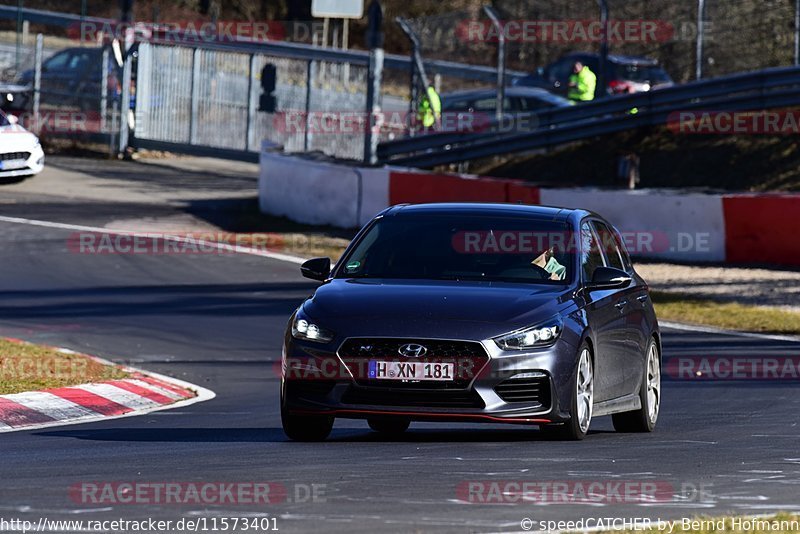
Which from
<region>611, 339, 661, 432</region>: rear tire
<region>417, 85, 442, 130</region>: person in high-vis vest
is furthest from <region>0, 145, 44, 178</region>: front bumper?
<region>611, 339, 661, 432</region>: rear tire

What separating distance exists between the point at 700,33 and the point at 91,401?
15929 millimetres

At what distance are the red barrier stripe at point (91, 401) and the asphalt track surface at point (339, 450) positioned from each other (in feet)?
1.63

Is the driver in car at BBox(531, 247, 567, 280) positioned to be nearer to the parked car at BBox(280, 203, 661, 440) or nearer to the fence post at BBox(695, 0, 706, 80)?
the parked car at BBox(280, 203, 661, 440)

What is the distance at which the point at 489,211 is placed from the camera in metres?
10.1

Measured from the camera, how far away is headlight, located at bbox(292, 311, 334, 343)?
893cm

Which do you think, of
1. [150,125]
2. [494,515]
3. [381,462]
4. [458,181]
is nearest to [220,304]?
[458,181]

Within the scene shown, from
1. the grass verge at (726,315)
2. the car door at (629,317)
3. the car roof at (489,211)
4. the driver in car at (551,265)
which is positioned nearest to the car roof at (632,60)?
the grass verge at (726,315)

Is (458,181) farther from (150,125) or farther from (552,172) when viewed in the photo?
(150,125)

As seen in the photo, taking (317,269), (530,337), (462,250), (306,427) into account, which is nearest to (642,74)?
(462,250)

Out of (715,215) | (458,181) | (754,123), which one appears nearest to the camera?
(715,215)

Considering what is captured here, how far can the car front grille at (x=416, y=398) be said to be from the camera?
877 centimetres

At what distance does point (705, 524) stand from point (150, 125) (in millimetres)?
29877

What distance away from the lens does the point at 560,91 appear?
29562mm

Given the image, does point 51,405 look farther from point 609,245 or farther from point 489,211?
point 609,245
